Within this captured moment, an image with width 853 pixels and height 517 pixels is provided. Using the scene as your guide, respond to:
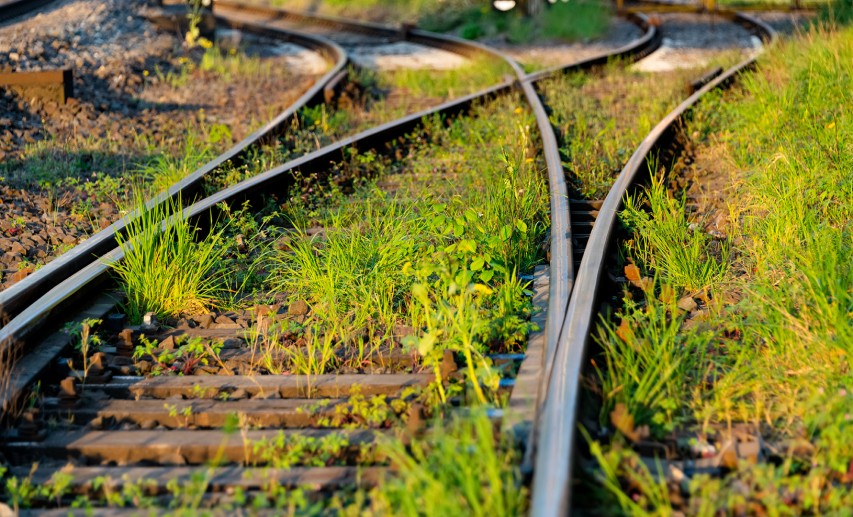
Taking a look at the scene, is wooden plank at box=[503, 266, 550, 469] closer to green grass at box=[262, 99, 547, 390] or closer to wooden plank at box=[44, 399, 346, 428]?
green grass at box=[262, 99, 547, 390]

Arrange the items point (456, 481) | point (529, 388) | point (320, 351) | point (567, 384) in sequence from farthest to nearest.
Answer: point (320, 351) → point (529, 388) → point (567, 384) → point (456, 481)

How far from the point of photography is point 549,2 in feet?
68.2

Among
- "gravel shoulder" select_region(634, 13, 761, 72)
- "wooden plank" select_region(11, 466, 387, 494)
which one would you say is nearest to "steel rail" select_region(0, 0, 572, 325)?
"wooden plank" select_region(11, 466, 387, 494)

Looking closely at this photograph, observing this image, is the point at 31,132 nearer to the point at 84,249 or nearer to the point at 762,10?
the point at 84,249

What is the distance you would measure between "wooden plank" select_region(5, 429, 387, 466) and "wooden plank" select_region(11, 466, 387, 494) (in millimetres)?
77

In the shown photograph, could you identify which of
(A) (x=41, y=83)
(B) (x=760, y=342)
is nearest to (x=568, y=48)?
(A) (x=41, y=83)

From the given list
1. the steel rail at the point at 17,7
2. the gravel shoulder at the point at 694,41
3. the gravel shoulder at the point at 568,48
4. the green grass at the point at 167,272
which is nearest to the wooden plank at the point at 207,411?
the green grass at the point at 167,272

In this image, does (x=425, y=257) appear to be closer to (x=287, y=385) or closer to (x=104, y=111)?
(x=287, y=385)

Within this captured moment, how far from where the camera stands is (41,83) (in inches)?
359

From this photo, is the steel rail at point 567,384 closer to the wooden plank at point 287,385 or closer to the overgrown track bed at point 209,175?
the wooden plank at point 287,385

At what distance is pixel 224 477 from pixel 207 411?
49cm

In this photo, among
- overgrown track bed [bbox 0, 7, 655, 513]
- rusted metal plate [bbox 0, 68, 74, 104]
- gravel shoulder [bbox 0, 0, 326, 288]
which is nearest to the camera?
overgrown track bed [bbox 0, 7, 655, 513]

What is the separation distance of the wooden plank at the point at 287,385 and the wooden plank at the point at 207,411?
8 cm

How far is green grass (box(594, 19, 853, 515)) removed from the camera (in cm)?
297
